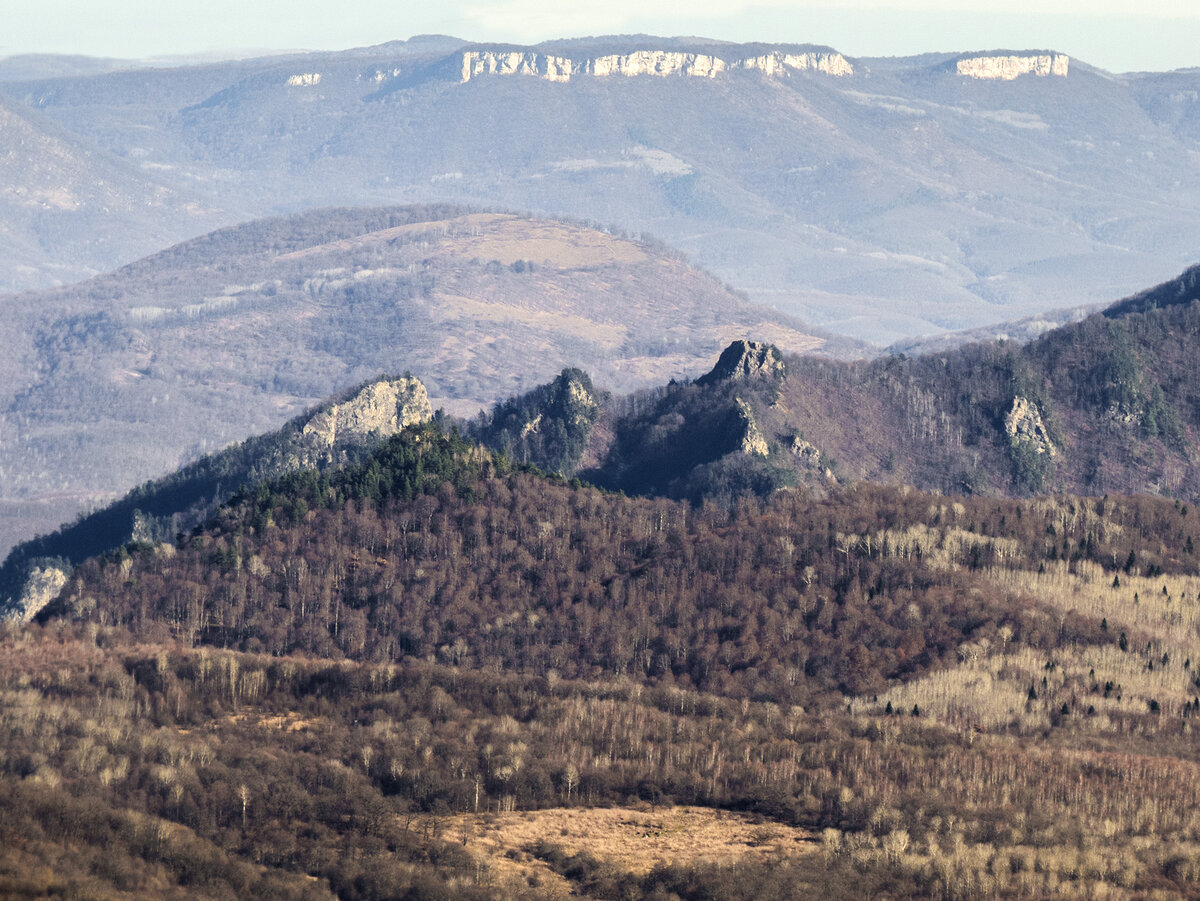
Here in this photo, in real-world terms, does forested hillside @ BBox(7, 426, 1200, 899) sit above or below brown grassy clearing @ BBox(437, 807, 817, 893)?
above

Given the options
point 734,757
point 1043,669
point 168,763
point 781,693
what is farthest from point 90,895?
point 1043,669

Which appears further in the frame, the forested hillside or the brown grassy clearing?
the brown grassy clearing

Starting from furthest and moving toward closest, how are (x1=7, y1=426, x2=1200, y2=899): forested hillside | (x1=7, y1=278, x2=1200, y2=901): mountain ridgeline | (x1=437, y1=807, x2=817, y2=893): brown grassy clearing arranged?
1. (x1=437, y1=807, x2=817, y2=893): brown grassy clearing
2. (x1=7, y1=426, x2=1200, y2=899): forested hillside
3. (x1=7, y1=278, x2=1200, y2=901): mountain ridgeline

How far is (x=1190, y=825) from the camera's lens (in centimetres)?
13450

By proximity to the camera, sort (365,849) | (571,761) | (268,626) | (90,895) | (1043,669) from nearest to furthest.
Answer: (90,895) → (365,849) → (571,761) → (1043,669) → (268,626)

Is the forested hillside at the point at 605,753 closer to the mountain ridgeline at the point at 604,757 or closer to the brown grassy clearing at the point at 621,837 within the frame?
the mountain ridgeline at the point at 604,757

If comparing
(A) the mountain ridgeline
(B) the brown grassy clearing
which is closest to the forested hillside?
(A) the mountain ridgeline

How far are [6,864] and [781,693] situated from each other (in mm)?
89813

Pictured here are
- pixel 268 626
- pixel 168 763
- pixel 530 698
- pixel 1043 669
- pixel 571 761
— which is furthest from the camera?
pixel 268 626

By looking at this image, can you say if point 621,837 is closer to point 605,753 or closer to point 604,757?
point 604,757

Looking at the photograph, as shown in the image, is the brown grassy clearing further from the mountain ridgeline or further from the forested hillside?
the forested hillside

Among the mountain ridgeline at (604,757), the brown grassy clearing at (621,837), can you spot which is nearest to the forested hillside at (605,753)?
the mountain ridgeline at (604,757)

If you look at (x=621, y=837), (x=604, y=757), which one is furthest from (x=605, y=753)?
(x=621, y=837)

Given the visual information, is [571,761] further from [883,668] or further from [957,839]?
[883,668]
